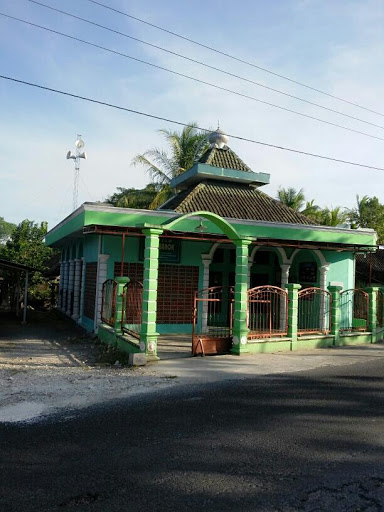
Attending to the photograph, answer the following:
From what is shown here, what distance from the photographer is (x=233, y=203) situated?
53.7 ft

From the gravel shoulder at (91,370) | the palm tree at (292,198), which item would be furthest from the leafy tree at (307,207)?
the gravel shoulder at (91,370)

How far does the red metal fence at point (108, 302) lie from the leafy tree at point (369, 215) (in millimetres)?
21340

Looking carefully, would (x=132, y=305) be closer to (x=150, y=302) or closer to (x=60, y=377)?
(x=150, y=302)

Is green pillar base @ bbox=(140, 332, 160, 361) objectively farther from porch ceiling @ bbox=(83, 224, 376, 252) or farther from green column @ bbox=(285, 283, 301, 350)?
green column @ bbox=(285, 283, 301, 350)

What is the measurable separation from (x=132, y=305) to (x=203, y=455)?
7124mm

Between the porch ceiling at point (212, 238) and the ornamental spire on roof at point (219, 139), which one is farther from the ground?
the ornamental spire on roof at point (219, 139)

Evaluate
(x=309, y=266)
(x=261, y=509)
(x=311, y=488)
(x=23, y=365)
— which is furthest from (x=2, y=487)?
(x=309, y=266)

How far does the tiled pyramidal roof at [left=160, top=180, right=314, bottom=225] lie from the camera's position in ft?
50.2

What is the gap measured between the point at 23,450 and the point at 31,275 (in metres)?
20.8

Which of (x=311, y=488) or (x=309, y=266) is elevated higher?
(x=309, y=266)

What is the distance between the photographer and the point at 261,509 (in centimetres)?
354

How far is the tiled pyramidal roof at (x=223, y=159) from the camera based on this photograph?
18.8 metres

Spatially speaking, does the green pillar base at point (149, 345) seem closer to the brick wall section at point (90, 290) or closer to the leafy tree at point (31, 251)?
the brick wall section at point (90, 290)

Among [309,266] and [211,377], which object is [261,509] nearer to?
[211,377]
